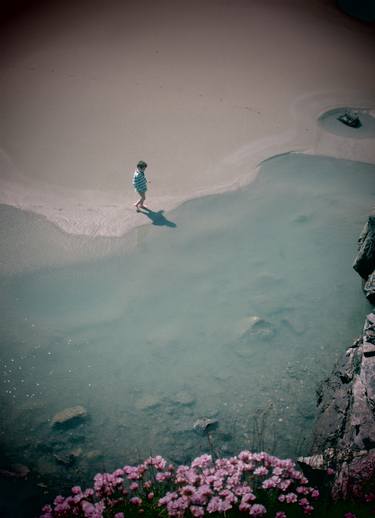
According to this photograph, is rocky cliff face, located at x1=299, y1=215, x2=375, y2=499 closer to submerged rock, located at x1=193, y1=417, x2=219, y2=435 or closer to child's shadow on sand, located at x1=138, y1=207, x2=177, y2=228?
submerged rock, located at x1=193, y1=417, x2=219, y2=435

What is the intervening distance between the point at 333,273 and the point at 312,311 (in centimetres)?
128

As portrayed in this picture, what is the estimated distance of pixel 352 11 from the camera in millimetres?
20938

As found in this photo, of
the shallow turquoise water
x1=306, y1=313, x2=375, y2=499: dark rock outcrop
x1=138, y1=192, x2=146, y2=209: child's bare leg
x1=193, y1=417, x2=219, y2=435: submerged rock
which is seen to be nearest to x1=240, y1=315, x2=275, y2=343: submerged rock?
the shallow turquoise water

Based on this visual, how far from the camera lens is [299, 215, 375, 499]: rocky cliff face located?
3721 millimetres

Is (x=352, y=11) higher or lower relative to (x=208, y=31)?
higher

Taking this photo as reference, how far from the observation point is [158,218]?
30.2ft

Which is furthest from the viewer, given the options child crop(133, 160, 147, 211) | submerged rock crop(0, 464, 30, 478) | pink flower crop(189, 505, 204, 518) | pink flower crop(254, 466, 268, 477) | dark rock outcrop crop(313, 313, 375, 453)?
Result: child crop(133, 160, 147, 211)

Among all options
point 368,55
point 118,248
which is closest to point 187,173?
point 118,248

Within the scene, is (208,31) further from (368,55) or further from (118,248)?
(118,248)

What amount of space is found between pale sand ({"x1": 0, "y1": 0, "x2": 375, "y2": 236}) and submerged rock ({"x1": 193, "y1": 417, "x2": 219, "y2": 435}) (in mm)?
4983

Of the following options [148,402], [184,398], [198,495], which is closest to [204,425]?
[184,398]

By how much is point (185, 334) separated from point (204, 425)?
1.78 meters

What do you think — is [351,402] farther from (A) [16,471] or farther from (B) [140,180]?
(B) [140,180]

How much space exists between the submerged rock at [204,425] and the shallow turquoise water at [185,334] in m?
0.10
